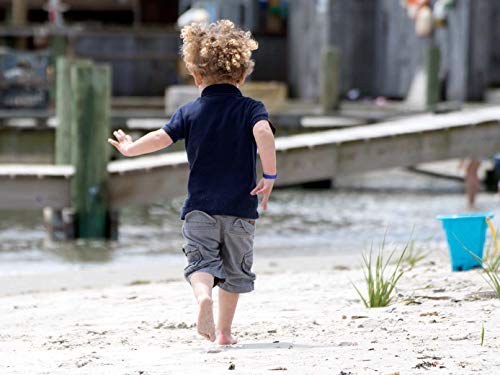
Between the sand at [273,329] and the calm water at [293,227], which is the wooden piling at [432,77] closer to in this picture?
the calm water at [293,227]

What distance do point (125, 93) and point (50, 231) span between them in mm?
10978

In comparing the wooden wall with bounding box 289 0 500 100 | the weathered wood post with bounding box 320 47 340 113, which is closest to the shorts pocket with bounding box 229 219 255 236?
the weathered wood post with bounding box 320 47 340 113

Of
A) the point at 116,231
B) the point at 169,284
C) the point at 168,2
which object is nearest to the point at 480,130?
the point at 116,231

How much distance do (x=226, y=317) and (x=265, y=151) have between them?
0.67 meters

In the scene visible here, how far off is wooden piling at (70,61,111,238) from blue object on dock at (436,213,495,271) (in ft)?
14.1

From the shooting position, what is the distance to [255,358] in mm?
4422

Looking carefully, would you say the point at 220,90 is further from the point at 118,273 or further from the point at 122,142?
the point at 118,273

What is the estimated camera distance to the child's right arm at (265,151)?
4.76 m

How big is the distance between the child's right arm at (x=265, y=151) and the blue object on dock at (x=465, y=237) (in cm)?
194

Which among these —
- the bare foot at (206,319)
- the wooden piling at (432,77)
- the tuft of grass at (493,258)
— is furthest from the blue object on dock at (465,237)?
the wooden piling at (432,77)

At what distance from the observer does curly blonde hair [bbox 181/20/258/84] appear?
4.85 m

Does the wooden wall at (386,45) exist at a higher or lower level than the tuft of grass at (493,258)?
higher

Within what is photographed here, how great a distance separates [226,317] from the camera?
486cm

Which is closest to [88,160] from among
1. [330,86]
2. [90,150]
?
[90,150]
